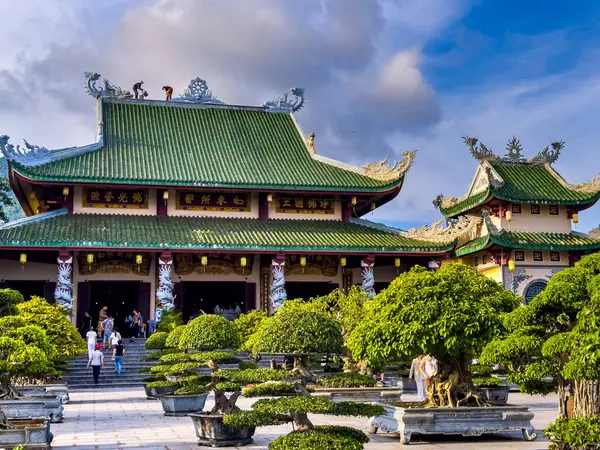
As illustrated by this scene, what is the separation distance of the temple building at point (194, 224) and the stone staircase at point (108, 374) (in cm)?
233

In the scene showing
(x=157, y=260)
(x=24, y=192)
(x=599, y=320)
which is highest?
(x=24, y=192)

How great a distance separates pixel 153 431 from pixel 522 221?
22.8 metres

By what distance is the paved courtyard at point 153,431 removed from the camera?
1248 cm

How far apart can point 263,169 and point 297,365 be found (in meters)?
23.0

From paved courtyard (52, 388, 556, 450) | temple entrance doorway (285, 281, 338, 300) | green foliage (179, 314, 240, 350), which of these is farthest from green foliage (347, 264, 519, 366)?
temple entrance doorway (285, 281, 338, 300)

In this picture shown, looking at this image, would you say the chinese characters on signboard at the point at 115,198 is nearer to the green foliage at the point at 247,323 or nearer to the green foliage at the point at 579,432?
the green foliage at the point at 247,323

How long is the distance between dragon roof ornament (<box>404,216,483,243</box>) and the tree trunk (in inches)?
875

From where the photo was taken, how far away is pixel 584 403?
30.9 feet

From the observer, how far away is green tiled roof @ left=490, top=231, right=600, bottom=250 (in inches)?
1223

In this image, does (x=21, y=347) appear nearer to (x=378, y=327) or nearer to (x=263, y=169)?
(x=378, y=327)

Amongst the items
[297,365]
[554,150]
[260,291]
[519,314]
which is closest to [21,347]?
[297,365]

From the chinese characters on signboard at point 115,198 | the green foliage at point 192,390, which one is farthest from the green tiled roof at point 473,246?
the green foliage at point 192,390

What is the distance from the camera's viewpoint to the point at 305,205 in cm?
3381

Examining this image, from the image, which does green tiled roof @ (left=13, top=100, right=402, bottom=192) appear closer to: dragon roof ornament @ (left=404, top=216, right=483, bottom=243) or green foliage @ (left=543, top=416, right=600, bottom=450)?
dragon roof ornament @ (left=404, top=216, right=483, bottom=243)
